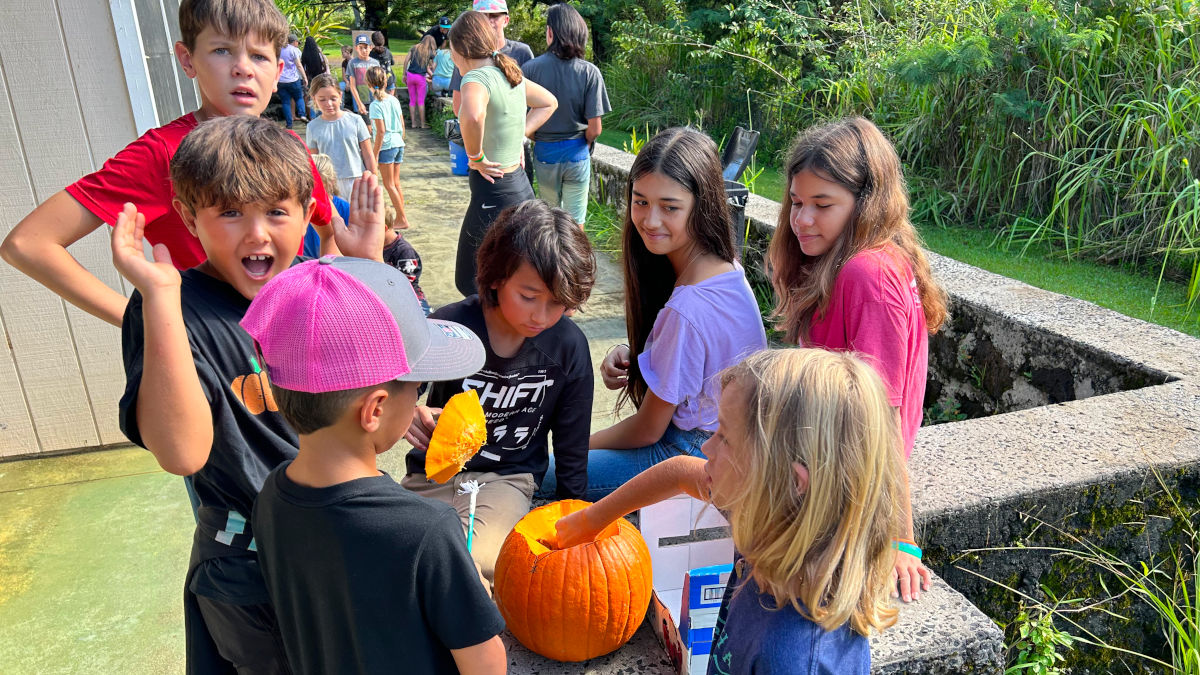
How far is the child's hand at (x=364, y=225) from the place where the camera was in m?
2.20

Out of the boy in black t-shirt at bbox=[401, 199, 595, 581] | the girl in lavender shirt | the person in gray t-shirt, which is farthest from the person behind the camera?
the person in gray t-shirt

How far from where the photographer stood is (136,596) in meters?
2.95

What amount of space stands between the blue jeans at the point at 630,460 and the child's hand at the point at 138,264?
1.51 meters

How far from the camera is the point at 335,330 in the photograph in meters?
1.37

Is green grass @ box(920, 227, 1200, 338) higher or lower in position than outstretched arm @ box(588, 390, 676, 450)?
lower

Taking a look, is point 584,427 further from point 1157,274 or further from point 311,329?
point 1157,274

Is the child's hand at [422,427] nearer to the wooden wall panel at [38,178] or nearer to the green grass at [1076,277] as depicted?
the wooden wall panel at [38,178]

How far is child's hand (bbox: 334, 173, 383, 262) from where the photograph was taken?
220cm

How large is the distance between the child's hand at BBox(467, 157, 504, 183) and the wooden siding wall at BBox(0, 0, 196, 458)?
1.64m

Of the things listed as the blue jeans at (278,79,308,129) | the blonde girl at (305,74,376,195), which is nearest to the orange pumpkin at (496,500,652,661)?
the blonde girl at (305,74,376,195)

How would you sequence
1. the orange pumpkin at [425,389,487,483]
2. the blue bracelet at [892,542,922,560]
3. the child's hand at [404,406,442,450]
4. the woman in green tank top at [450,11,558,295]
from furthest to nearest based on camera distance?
the woman in green tank top at [450,11,558,295] → the child's hand at [404,406,442,450] → the blue bracelet at [892,542,922,560] → the orange pumpkin at [425,389,487,483]

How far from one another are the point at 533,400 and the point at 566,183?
158 inches

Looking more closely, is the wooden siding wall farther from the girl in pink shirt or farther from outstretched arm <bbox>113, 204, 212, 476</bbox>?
the girl in pink shirt

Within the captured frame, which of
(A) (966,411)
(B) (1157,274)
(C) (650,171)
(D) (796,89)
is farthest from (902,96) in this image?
(C) (650,171)
